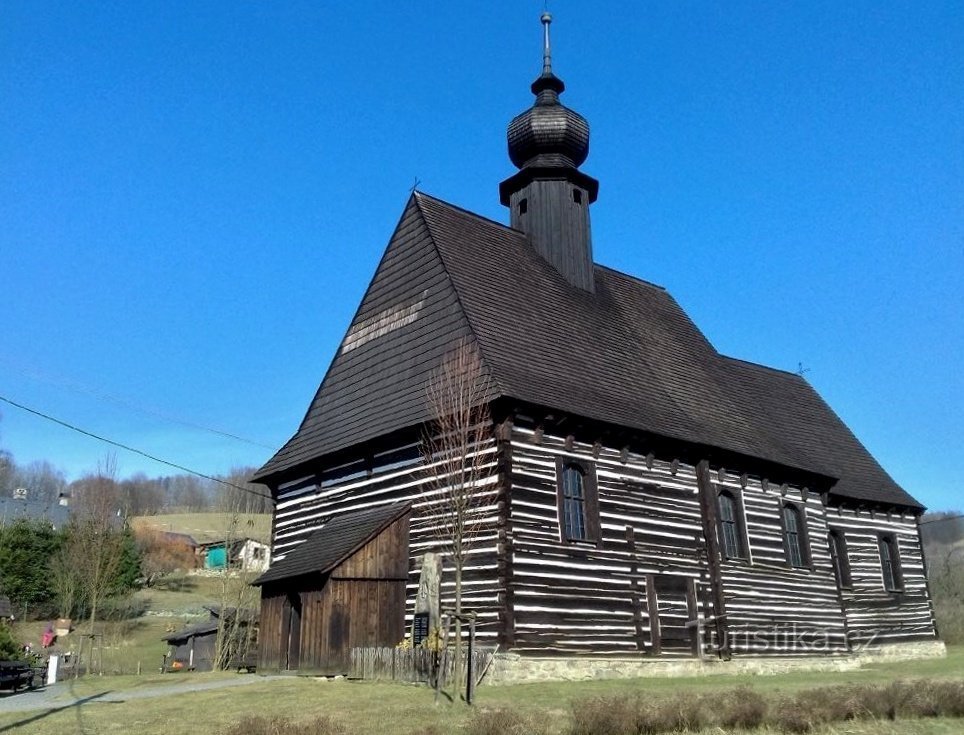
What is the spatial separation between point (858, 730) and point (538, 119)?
20728 millimetres

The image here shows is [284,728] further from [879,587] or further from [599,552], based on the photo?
[879,587]

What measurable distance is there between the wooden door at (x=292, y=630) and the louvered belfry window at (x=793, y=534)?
14.5 metres

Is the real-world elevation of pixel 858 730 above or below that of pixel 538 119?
below

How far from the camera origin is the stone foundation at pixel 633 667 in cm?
1636

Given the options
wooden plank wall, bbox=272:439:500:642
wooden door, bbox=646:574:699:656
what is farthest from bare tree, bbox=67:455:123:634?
wooden door, bbox=646:574:699:656

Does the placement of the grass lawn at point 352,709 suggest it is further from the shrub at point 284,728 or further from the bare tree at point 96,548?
the bare tree at point 96,548

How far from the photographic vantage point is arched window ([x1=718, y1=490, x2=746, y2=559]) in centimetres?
2320

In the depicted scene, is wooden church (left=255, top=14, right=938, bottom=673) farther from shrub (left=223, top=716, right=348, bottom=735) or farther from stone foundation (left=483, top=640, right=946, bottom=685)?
shrub (left=223, top=716, right=348, bottom=735)

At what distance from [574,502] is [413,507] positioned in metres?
3.66

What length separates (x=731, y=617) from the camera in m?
21.8

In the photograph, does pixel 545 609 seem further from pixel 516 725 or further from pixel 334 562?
pixel 516 725

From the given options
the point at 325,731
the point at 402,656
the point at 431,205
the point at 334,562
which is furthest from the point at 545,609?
Answer: the point at 431,205

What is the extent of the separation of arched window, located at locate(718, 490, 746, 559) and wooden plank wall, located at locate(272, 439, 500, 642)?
334 inches

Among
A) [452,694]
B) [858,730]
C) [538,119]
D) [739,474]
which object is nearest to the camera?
[858,730]
